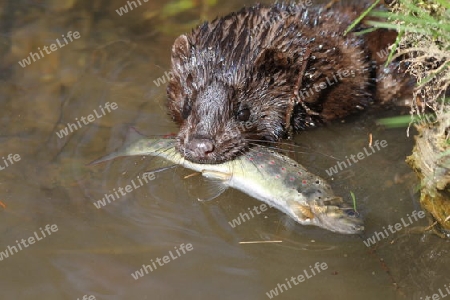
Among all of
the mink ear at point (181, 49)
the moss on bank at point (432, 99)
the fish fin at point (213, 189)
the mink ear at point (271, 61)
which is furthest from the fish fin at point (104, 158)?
the moss on bank at point (432, 99)

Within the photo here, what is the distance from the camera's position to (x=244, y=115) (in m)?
5.34

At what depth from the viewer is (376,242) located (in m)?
4.87

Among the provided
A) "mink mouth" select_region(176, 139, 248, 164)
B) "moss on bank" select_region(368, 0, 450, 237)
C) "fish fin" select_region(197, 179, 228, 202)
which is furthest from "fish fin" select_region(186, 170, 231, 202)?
"moss on bank" select_region(368, 0, 450, 237)

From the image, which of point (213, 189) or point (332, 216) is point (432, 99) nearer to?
point (332, 216)

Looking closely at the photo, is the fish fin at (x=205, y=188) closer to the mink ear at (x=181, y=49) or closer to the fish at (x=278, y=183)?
the fish at (x=278, y=183)

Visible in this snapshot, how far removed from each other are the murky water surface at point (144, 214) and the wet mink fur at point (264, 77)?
400mm

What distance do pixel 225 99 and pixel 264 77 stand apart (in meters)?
0.41

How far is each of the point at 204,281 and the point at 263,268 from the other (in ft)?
1.42

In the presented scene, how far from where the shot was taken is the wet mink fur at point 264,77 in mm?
5180

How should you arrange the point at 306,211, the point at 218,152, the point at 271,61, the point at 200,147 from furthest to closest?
1. the point at 271,61
2. the point at 218,152
3. the point at 200,147
4. the point at 306,211

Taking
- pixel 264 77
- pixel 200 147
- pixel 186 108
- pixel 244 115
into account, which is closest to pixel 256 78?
pixel 264 77

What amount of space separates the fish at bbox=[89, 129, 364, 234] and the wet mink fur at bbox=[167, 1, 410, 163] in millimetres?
139

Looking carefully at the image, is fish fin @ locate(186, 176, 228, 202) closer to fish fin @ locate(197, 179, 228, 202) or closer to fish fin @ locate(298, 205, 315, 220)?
fish fin @ locate(197, 179, 228, 202)

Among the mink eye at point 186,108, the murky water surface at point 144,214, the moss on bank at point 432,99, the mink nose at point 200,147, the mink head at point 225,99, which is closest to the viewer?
the moss on bank at point 432,99
